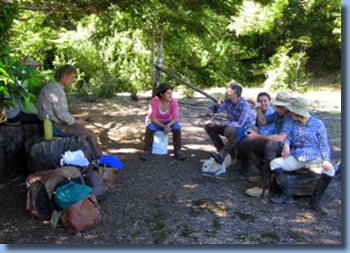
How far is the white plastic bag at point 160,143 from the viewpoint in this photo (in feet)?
19.0

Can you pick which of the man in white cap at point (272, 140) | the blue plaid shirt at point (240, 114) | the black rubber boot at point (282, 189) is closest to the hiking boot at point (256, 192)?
the man in white cap at point (272, 140)

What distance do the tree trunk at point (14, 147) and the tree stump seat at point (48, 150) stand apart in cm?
38

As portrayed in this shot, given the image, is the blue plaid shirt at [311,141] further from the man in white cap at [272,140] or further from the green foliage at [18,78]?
the green foliage at [18,78]

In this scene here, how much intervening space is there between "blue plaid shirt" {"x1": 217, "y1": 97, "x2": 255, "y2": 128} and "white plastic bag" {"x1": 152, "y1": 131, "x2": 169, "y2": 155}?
992 mm

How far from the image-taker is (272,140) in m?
4.35

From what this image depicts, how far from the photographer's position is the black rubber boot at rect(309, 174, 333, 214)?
13.2 feet

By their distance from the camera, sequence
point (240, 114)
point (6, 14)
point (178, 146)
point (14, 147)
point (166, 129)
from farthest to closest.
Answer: point (178, 146)
point (166, 129)
point (240, 114)
point (14, 147)
point (6, 14)

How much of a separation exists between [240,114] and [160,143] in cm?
132

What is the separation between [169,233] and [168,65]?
43.6ft

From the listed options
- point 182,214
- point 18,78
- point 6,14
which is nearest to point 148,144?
point 182,214

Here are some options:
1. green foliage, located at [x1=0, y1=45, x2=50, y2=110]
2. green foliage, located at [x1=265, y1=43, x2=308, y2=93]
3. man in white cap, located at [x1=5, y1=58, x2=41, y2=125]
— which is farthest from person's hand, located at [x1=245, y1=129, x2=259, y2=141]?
green foliage, located at [x1=265, y1=43, x2=308, y2=93]

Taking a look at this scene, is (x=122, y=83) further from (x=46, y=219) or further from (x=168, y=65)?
(x=46, y=219)

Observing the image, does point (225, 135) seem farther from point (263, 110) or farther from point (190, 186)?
point (190, 186)

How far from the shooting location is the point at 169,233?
3582 millimetres
